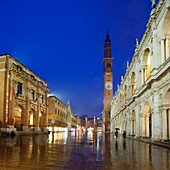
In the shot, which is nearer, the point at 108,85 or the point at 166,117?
the point at 166,117

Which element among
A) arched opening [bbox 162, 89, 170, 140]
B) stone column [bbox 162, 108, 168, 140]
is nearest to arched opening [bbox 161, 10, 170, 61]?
arched opening [bbox 162, 89, 170, 140]

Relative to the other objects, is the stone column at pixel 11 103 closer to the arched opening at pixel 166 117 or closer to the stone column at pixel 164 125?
the stone column at pixel 164 125

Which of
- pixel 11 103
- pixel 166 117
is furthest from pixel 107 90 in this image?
pixel 166 117

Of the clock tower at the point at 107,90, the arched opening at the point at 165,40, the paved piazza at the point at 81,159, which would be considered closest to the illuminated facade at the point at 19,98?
the paved piazza at the point at 81,159

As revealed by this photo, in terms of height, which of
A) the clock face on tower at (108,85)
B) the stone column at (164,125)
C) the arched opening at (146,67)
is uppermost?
the clock face on tower at (108,85)

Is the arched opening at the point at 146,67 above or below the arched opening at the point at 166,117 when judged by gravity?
above

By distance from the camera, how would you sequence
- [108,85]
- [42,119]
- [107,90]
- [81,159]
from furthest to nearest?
1. [108,85]
2. [107,90]
3. [42,119]
4. [81,159]

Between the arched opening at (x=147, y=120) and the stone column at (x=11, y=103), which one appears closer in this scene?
the arched opening at (x=147, y=120)

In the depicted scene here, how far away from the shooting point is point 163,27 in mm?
19453

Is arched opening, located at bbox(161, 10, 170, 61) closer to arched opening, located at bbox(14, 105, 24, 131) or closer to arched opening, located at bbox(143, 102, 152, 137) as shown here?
arched opening, located at bbox(143, 102, 152, 137)

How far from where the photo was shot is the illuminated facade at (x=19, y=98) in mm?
34969

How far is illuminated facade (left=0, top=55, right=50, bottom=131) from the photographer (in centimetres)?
3497

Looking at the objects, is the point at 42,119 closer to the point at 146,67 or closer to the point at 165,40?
the point at 146,67

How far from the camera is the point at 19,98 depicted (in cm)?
3894
